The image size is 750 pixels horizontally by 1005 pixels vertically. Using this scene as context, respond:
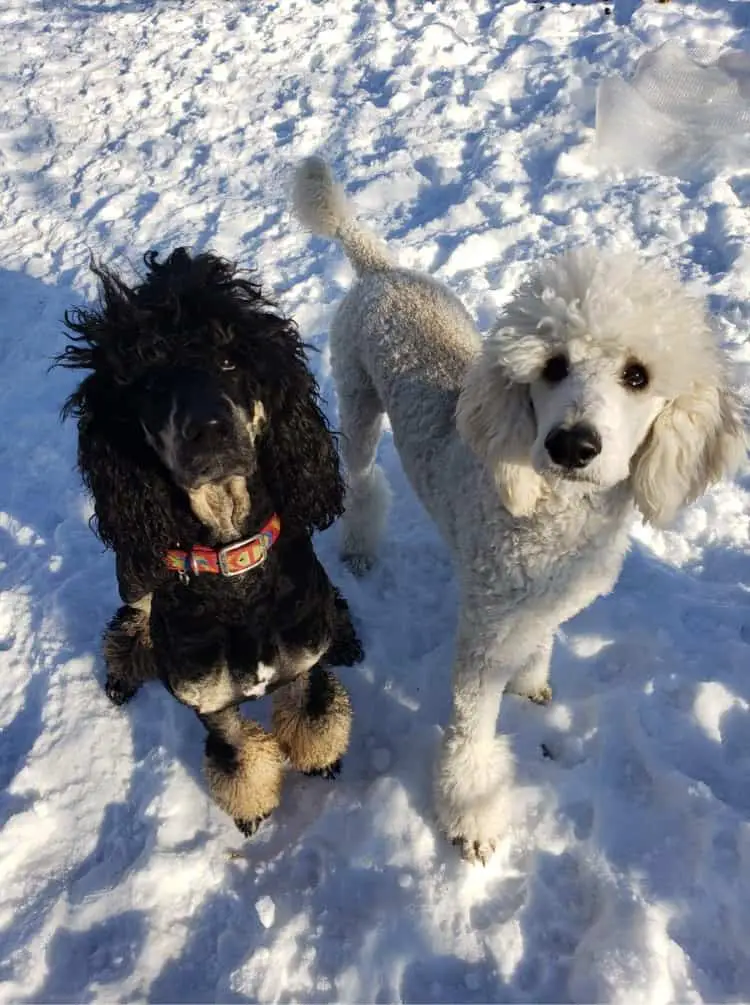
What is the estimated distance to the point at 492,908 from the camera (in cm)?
225

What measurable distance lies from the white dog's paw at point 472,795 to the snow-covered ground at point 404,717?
0.21 feet

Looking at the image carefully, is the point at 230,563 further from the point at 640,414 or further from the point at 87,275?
the point at 87,275

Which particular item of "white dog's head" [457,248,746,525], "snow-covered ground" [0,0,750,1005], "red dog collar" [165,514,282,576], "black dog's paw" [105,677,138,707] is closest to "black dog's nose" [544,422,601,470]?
"white dog's head" [457,248,746,525]

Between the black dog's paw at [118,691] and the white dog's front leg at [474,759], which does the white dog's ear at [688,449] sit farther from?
the black dog's paw at [118,691]

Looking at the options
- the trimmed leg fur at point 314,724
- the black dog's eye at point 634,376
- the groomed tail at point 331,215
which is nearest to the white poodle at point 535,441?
the black dog's eye at point 634,376

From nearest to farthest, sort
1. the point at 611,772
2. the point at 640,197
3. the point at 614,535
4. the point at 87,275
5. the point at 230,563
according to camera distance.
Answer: the point at 230,563
the point at 614,535
the point at 611,772
the point at 640,197
the point at 87,275

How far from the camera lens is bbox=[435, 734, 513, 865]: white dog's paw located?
235 centimetres

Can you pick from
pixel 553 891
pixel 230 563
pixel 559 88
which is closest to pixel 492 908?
pixel 553 891

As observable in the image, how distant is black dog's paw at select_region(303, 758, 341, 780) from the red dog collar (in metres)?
1.08

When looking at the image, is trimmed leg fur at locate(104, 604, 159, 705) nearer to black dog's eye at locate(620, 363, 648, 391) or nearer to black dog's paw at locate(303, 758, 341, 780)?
black dog's paw at locate(303, 758, 341, 780)

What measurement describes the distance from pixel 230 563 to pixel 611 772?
5.11ft

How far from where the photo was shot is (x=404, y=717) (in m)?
2.84

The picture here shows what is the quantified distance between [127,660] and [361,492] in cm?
128

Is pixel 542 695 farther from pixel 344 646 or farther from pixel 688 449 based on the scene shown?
pixel 688 449
